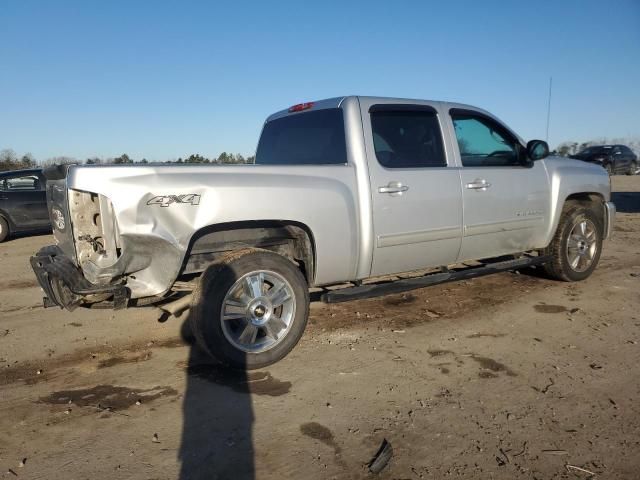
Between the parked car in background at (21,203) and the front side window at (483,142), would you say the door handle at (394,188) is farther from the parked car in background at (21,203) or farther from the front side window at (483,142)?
the parked car in background at (21,203)

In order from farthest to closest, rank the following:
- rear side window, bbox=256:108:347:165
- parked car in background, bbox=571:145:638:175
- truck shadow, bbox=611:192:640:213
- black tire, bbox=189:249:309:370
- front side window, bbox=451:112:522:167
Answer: parked car in background, bbox=571:145:638:175
truck shadow, bbox=611:192:640:213
front side window, bbox=451:112:522:167
rear side window, bbox=256:108:347:165
black tire, bbox=189:249:309:370

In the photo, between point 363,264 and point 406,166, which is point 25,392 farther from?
point 406,166

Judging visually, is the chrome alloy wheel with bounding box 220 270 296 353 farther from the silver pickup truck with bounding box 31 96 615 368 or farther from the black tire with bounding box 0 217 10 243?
the black tire with bounding box 0 217 10 243

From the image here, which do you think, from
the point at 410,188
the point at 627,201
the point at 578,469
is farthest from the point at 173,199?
the point at 627,201

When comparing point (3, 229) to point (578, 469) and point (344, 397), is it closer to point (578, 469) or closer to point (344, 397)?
point (344, 397)

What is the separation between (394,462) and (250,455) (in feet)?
2.46

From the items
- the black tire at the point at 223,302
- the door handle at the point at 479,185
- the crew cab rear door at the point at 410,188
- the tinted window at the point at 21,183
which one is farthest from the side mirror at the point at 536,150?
the tinted window at the point at 21,183

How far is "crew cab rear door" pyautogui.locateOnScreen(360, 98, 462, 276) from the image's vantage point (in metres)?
3.91

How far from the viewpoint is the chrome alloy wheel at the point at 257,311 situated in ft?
11.2

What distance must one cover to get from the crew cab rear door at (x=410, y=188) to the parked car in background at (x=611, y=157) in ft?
87.2

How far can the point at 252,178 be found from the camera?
338cm

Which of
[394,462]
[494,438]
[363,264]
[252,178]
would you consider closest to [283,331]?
[363,264]

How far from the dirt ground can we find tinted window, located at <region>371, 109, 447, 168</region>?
1.53 meters

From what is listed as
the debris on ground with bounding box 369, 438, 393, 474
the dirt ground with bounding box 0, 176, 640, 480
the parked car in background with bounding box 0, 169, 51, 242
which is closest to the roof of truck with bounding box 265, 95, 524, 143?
the dirt ground with bounding box 0, 176, 640, 480
